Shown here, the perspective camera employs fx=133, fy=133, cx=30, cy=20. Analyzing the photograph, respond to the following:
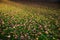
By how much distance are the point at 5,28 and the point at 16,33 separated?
69 centimetres

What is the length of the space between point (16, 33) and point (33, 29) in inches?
34.1

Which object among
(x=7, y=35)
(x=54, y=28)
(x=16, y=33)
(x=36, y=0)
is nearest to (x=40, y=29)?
(x=54, y=28)

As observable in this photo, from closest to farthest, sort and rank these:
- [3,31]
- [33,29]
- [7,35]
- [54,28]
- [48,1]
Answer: [7,35] → [3,31] → [33,29] → [54,28] → [48,1]

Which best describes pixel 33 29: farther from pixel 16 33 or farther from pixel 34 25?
pixel 16 33

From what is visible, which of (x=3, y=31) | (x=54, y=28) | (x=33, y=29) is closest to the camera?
(x=3, y=31)

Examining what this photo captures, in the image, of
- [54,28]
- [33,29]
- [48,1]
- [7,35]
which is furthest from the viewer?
[48,1]

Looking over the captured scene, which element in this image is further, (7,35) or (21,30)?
(21,30)

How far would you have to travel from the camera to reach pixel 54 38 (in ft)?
15.9

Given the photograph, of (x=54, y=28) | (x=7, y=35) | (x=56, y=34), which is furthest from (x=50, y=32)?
(x=7, y=35)

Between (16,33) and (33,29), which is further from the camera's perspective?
(33,29)

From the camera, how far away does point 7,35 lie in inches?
189

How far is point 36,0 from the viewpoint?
1578 centimetres

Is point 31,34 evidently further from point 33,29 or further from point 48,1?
point 48,1

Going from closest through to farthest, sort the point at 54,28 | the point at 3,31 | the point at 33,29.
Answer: the point at 3,31 < the point at 33,29 < the point at 54,28
